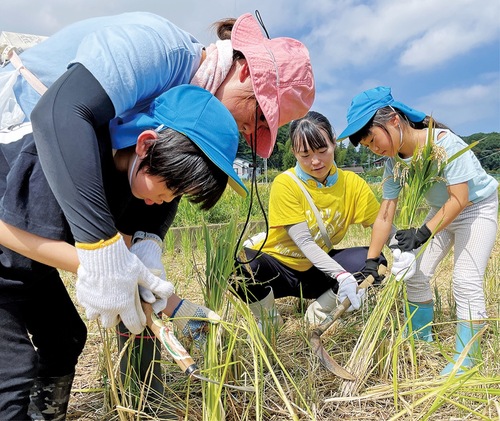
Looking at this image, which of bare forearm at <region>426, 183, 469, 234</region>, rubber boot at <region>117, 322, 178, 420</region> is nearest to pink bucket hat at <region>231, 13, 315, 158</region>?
rubber boot at <region>117, 322, 178, 420</region>

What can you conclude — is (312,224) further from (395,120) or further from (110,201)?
(110,201)

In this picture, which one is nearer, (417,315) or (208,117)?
(208,117)

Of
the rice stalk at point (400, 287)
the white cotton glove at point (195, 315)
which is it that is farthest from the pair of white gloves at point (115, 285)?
the rice stalk at point (400, 287)

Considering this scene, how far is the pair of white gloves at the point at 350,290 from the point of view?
1.85 meters

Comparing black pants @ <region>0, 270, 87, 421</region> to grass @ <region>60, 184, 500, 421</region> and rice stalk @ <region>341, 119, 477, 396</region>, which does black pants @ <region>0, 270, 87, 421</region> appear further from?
rice stalk @ <region>341, 119, 477, 396</region>

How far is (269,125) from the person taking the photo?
4.21ft

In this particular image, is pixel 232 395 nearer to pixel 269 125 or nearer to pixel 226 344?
pixel 226 344

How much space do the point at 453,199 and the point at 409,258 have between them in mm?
311

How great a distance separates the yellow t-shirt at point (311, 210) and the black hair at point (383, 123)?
0.42 meters

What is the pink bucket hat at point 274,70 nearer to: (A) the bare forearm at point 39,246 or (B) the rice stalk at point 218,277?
(B) the rice stalk at point 218,277

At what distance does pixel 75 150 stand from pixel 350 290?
1.56 m

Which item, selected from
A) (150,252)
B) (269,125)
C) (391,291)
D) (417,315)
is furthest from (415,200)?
(150,252)

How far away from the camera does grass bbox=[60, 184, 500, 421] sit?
1216mm

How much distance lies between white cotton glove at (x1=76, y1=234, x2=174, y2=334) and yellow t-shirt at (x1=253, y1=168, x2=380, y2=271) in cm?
144
